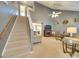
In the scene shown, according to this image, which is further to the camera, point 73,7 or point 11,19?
point 11,19

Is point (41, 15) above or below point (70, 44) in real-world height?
above

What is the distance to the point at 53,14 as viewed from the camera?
4.18 metres

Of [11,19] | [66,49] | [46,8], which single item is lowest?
[66,49]

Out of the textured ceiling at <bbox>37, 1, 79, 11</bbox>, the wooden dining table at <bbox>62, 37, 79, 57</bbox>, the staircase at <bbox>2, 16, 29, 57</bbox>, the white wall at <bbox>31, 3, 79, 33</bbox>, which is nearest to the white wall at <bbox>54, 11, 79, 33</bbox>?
the white wall at <bbox>31, 3, 79, 33</bbox>

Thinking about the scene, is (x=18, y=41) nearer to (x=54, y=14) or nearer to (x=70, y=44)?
(x=54, y=14)

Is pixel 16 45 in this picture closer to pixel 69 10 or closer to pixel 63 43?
pixel 63 43

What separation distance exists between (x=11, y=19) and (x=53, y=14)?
137 cm

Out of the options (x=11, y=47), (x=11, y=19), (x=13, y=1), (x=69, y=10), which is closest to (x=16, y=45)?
(x=11, y=47)

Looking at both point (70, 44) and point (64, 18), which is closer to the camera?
point (64, 18)

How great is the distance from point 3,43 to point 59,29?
5.60ft

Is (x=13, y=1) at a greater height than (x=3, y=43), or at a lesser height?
greater

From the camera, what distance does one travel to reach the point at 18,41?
421 centimetres

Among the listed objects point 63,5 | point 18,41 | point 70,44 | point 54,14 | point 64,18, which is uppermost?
point 63,5

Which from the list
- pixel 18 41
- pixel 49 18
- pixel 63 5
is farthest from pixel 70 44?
pixel 18 41
